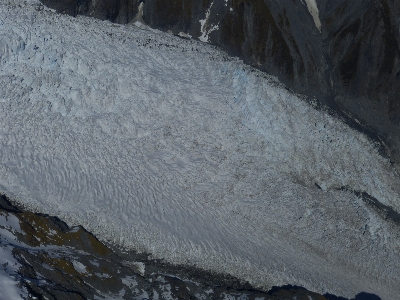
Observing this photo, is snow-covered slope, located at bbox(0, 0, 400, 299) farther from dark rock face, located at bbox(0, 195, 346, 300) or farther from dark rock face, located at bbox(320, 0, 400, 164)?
dark rock face, located at bbox(320, 0, 400, 164)

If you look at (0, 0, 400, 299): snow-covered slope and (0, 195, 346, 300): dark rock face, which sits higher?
(0, 0, 400, 299): snow-covered slope


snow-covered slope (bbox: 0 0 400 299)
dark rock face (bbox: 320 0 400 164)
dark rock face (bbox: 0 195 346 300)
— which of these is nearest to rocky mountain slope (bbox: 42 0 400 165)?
dark rock face (bbox: 320 0 400 164)

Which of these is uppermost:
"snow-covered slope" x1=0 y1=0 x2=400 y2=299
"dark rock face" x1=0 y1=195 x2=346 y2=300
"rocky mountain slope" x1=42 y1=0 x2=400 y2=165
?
"rocky mountain slope" x1=42 y1=0 x2=400 y2=165

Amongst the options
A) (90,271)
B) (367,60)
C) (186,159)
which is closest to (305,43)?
(367,60)

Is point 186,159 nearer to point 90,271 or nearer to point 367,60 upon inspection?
point 90,271

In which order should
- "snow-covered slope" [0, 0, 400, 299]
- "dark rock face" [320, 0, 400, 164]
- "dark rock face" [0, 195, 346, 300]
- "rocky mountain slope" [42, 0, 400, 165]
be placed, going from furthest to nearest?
"dark rock face" [320, 0, 400, 164] < "rocky mountain slope" [42, 0, 400, 165] < "snow-covered slope" [0, 0, 400, 299] < "dark rock face" [0, 195, 346, 300]

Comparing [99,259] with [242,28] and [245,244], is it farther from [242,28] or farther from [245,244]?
[242,28]
